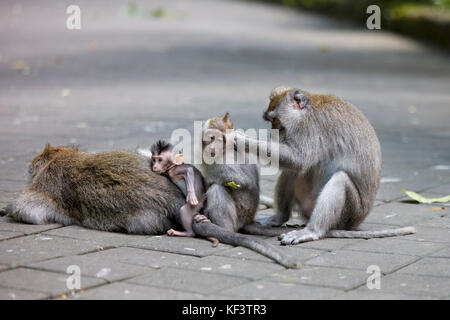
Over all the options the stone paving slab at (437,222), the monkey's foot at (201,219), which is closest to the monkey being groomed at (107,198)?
the monkey's foot at (201,219)

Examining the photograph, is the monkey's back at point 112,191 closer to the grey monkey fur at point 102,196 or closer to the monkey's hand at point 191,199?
the grey monkey fur at point 102,196

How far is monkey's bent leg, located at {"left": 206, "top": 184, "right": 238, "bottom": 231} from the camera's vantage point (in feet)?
19.8

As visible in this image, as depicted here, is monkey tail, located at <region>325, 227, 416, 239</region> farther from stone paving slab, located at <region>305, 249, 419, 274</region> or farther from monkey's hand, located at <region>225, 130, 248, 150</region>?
monkey's hand, located at <region>225, 130, 248, 150</region>

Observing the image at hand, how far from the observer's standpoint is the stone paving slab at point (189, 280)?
4.83 metres

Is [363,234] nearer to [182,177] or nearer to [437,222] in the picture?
[437,222]

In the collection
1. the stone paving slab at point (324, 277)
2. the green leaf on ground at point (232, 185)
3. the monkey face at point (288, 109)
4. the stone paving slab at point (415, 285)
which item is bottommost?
the stone paving slab at point (415, 285)

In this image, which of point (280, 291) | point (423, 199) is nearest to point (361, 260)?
point (280, 291)

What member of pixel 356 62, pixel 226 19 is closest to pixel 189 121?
pixel 356 62

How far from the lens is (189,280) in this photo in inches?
196

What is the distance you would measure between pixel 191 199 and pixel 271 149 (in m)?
0.68

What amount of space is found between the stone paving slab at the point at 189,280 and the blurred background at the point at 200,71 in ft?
8.79

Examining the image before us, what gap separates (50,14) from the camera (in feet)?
83.7

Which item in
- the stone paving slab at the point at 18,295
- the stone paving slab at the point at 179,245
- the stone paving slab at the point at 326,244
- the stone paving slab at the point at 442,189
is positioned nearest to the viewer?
the stone paving slab at the point at 18,295

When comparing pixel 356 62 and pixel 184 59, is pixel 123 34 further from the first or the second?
pixel 356 62
